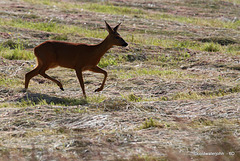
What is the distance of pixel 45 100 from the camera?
9539 millimetres

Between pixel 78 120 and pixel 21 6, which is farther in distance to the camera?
pixel 21 6

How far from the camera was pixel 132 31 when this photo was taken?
20.8m

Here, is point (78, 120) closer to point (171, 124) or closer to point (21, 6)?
point (171, 124)

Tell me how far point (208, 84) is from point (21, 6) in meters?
16.5

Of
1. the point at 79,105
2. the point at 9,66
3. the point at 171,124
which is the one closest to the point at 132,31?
the point at 9,66

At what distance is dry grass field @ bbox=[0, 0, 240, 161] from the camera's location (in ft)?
21.2

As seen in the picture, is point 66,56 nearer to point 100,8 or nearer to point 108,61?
point 108,61

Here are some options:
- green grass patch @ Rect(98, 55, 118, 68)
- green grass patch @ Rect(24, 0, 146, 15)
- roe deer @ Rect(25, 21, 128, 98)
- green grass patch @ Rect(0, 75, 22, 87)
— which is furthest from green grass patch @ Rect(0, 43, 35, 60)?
green grass patch @ Rect(24, 0, 146, 15)

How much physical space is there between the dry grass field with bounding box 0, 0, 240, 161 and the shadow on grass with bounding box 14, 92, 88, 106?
0.07 ft

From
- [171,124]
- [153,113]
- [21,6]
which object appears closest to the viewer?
[171,124]

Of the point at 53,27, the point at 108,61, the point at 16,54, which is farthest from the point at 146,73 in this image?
the point at 53,27

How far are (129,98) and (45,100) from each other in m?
1.92

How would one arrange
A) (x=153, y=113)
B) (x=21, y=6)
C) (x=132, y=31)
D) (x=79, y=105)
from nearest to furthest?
(x=153, y=113) < (x=79, y=105) < (x=132, y=31) < (x=21, y=6)

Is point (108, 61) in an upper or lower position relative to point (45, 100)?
lower
